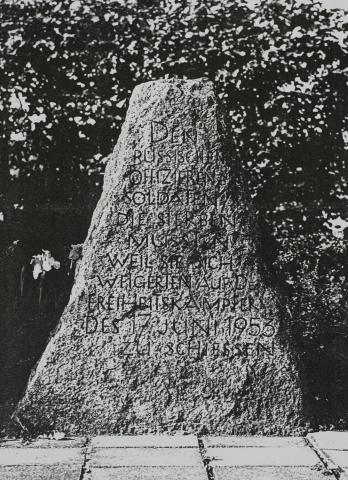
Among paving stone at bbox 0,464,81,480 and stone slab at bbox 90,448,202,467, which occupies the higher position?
stone slab at bbox 90,448,202,467

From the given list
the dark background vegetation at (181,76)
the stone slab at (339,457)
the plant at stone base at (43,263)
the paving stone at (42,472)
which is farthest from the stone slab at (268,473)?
the dark background vegetation at (181,76)

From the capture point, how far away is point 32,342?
5559 millimetres

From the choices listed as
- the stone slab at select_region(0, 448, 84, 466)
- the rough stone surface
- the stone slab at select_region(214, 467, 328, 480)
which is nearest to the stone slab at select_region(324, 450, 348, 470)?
the stone slab at select_region(214, 467, 328, 480)

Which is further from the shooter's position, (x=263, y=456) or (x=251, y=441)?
Answer: (x=251, y=441)

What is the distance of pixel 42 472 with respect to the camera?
136 inches

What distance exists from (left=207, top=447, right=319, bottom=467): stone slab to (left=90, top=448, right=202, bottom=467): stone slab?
4.1 inches

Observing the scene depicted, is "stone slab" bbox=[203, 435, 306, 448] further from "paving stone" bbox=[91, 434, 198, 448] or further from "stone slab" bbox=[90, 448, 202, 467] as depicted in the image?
"stone slab" bbox=[90, 448, 202, 467]

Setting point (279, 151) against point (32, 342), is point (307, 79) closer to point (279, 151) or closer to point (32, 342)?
point (279, 151)

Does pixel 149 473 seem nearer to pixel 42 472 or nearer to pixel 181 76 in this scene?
pixel 42 472

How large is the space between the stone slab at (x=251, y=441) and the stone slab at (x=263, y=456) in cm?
7

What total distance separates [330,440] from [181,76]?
3.15 metres

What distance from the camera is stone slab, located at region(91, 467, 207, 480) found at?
11.1 ft

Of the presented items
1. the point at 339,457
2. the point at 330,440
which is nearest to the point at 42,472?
the point at 339,457

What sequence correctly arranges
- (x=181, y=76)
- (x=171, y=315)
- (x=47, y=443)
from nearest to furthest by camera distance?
1. (x=47, y=443)
2. (x=171, y=315)
3. (x=181, y=76)
